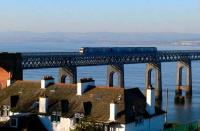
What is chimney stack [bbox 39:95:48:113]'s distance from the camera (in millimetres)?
41156

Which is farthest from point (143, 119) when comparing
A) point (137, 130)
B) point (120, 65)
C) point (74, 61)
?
point (120, 65)

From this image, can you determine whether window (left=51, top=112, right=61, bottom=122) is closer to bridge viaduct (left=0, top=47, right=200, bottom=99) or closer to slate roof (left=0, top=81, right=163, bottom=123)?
slate roof (left=0, top=81, right=163, bottom=123)

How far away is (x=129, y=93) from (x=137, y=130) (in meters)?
3.34

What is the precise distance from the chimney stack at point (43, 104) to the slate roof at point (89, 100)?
1.46 feet

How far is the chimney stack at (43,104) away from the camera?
1620 inches

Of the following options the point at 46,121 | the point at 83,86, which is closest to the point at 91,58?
the point at 83,86

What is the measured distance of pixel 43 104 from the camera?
41.2 meters

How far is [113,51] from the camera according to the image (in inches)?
5148

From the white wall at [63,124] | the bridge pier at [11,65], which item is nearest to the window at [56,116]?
the white wall at [63,124]

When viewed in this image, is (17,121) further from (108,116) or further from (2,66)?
(2,66)

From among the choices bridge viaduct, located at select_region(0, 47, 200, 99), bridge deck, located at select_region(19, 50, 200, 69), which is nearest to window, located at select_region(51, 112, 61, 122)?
bridge viaduct, located at select_region(0, 47, 200, 99)

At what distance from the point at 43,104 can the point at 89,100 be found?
3610 millimetres

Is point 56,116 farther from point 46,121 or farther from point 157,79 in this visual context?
point 157,79

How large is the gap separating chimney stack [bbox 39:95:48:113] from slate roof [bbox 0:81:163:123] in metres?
0.45
